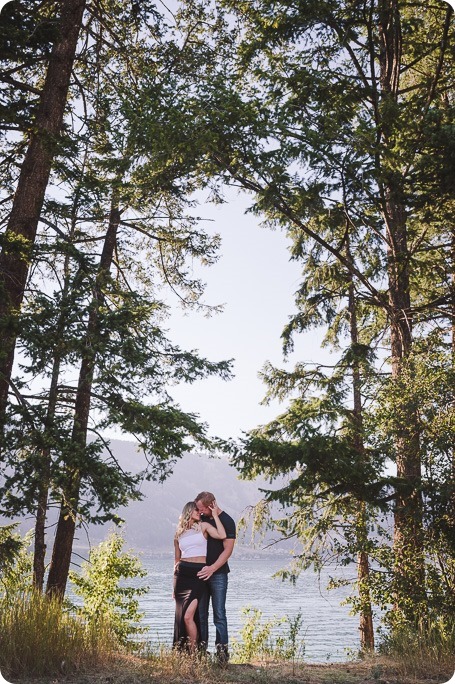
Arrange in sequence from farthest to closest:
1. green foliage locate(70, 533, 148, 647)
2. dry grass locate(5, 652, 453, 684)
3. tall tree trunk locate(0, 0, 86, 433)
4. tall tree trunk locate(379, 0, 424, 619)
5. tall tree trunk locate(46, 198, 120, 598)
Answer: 1. green foliage locate(70, 533, 148, 647)
2. tall tree trunk locate(379, 0, 424, 619)
3. tall tree trunk locate(0, 0, 86, 433)
4. tall tree trunk locate(46, 198, 120, 598)
5. dry grass locate(5, 652, 453, 684)

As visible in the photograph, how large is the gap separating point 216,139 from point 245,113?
1.83 feet

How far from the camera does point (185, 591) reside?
7441mm

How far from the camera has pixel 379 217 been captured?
1217cm

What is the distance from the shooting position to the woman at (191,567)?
7.40 metres

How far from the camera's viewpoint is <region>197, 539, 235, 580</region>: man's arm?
738 centimetres

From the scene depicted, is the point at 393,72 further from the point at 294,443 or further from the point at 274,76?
the point at 294,443

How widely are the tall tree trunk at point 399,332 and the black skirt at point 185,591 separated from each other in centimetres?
289

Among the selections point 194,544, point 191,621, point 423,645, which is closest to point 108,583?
point 191,621

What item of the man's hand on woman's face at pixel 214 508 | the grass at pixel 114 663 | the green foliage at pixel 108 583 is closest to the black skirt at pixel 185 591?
the grass at pixel 114 663

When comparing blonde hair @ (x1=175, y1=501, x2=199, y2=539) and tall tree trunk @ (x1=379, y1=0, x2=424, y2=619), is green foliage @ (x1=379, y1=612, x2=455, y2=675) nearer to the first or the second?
tall tree trunk @ (x1=379, y1=0, x2=424, y2=619)

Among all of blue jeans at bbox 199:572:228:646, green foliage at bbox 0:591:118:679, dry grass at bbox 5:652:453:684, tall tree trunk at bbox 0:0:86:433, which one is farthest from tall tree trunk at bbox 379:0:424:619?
tall tree trunk at bbox 0:0:86:433

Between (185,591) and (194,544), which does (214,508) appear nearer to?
(194,544)

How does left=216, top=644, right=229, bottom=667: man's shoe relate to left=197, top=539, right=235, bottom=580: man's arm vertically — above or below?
below

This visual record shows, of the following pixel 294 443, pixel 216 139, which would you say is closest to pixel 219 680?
pixel 294 443
